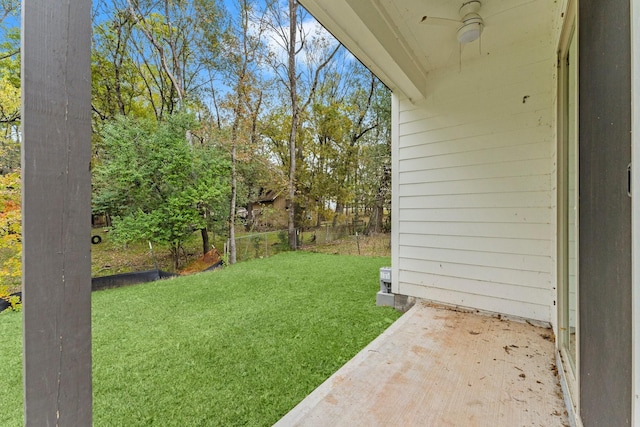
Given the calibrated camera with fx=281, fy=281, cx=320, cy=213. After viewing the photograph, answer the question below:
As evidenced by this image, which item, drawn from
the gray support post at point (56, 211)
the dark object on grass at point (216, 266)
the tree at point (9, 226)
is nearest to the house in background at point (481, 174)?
the gray support post at point (56, 211)

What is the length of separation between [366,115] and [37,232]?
1162cm

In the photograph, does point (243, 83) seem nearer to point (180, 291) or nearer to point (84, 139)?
point (180, 291)

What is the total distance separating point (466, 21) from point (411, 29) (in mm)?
413

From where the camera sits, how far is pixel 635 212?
1.98 feet

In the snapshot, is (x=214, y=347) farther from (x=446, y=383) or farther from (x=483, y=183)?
(x=483, y=183)

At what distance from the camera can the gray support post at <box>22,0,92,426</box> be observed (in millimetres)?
617

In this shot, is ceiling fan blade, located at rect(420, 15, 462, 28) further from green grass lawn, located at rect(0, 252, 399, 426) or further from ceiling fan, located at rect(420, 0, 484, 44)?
green grass lawn, located at rect(0, 252, 399, 426)

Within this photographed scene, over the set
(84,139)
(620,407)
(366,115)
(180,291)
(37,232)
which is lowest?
(180,291)

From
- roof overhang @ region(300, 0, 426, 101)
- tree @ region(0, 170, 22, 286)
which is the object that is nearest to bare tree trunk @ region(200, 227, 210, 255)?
tree @ region(0, 170, 22, 286)

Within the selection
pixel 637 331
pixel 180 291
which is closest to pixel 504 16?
pixel 637 331

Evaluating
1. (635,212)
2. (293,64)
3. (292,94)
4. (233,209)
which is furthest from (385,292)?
(293,64)

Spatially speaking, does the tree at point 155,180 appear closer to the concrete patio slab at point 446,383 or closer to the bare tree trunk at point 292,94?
the bare tree trunk at point 292,94

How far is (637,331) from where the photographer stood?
59 cm

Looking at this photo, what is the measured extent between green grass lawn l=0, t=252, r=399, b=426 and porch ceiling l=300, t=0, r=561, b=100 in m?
2.45
